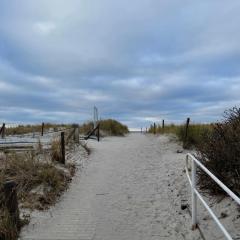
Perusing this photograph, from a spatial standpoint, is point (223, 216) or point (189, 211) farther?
point (189, 211)

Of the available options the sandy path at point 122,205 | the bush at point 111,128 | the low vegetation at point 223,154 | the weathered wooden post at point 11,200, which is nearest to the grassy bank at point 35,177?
the weathered wooden post at point 11,200

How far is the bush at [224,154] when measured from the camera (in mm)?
9656

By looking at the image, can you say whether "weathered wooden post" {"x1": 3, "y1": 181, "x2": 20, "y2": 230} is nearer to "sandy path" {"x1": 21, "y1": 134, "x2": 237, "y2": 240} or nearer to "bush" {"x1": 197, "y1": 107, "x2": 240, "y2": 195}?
"sandy path" {"x1": 21, "y1": 134, "x2": 237, "y2": 240}

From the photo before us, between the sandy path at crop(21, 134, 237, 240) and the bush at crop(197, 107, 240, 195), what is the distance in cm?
112

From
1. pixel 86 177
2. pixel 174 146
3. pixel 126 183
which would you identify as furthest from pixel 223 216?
pixel 174 146

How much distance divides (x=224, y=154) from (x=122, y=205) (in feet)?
11.0

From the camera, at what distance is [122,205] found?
12.4 m

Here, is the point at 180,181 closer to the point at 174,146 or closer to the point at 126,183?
the point at 126,183

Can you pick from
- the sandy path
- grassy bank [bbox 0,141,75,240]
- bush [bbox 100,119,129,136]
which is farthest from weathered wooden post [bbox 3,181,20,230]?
bush [bbox 100,119,129,136]

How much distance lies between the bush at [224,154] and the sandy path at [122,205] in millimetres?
1122

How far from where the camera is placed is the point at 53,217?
1160 cm

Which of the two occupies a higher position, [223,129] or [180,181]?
[223,129]

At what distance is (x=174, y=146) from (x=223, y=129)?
37.3 ft

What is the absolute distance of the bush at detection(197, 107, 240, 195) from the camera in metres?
9.66
